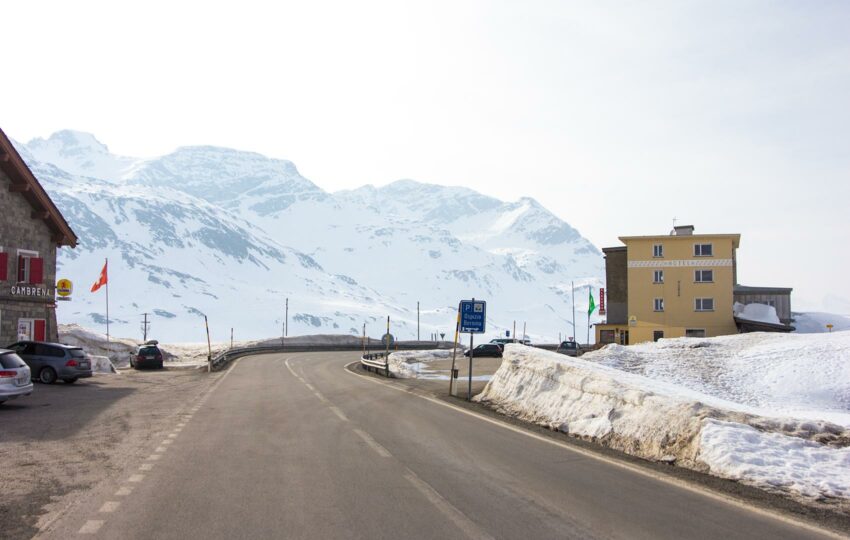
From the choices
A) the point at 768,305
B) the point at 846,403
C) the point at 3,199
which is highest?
the point at 3,199

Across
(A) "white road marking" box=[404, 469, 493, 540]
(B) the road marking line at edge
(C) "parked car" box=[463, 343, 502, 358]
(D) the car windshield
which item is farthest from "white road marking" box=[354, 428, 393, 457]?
(C) "parked car" box=[463, 343, 502, 358]

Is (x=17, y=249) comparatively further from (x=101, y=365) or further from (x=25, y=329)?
(x=101, y=365)

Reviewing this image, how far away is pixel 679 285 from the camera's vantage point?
5778 centimetres

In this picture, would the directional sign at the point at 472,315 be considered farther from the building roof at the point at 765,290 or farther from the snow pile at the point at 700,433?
the building roof at the point at 765,290

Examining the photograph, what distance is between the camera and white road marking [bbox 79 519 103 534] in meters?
6.97

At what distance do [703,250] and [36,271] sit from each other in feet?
154

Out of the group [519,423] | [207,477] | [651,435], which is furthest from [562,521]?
[519,423]

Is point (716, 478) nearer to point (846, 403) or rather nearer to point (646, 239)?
point (846, 403)

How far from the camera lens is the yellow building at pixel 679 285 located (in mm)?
56906

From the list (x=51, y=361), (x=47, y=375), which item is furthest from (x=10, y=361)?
(x=47, y=375)

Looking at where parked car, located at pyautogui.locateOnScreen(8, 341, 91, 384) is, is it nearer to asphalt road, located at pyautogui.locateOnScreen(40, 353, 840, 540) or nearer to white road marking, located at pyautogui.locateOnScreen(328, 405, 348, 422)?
white road marking, located at pyautogui.locateOnScreen(328, 405, 348, 422)

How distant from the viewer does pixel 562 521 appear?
295 inches

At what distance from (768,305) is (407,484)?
5860cm

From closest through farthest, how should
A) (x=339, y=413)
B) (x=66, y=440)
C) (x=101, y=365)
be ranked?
(x=66, y=440) < (x=339, y=413) < (x=101, y=365)
